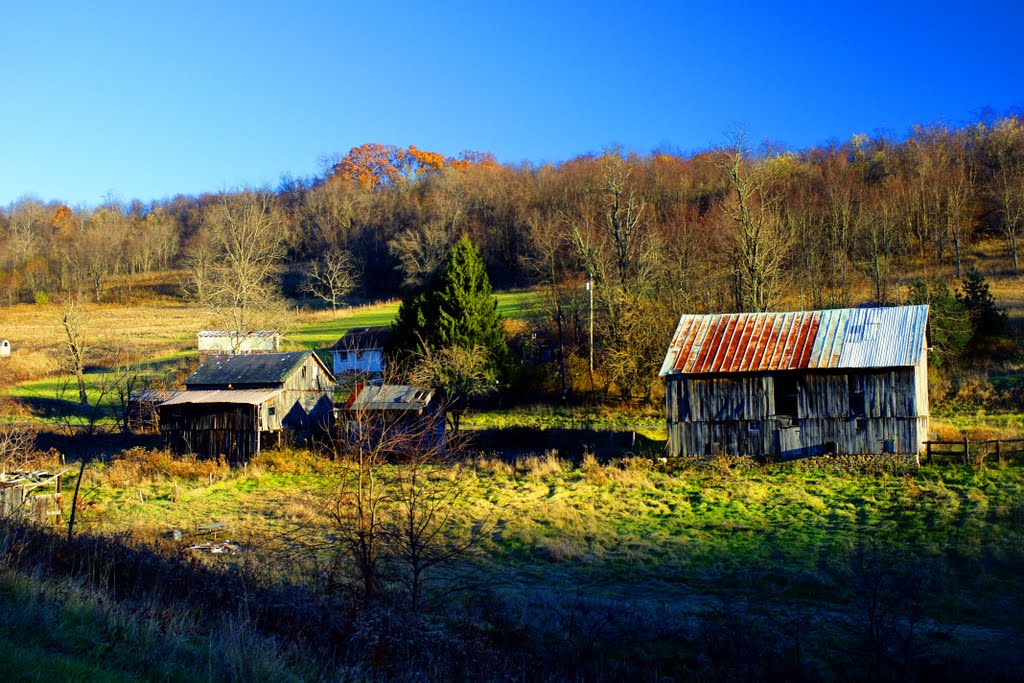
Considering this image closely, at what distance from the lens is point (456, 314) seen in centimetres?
4528

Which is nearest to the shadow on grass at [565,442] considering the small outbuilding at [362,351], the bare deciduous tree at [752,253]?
the bare deciduous tree at [752,253]

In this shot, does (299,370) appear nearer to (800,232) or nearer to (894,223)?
(800,232)

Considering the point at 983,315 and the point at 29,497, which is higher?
the point at 983,315

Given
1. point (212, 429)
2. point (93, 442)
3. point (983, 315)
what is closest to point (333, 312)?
point (93, 442)

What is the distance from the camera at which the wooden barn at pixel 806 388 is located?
27.4m

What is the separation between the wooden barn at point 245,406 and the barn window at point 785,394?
1778 centimetres

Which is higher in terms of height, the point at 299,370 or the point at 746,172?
the point at 746,172

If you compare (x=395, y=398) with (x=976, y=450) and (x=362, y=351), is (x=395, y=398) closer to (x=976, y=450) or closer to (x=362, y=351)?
(x=362, y=351)

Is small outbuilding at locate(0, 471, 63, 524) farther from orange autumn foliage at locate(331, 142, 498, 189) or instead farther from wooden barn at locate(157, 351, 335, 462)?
orange autumn foliage at locate(331, 142, 498, 189)

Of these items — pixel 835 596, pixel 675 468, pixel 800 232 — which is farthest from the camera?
pixel 800 232

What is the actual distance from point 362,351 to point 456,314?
9.77 meters

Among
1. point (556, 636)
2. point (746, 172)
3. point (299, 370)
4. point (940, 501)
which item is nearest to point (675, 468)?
point (940, 501)

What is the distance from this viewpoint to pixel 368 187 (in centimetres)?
11112

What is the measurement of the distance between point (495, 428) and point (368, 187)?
264ft
